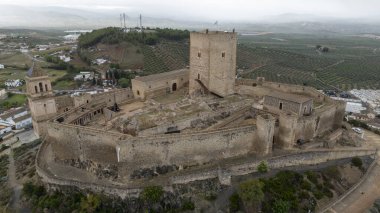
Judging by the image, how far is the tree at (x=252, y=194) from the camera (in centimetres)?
1811

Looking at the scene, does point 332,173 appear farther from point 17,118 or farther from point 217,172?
point 17,118

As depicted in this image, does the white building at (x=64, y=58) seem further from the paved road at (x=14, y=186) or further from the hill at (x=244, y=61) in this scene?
the paved road at (x=14, y=186)

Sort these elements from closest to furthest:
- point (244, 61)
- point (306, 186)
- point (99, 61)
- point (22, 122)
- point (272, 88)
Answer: point (306, 186) < point (272, 88) < point (22, 122) < point (99, 61) < point (244, 61)

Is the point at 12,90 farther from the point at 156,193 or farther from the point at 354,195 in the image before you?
the point at 354,195

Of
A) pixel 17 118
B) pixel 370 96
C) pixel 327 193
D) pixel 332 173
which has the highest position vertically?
pixel 332 173

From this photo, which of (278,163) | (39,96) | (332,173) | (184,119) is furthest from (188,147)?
(39,96)

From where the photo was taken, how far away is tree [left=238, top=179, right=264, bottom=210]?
1811cm

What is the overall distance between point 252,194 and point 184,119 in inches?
275

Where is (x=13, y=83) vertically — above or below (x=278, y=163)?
below

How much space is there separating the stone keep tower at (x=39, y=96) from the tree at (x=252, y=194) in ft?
58.8

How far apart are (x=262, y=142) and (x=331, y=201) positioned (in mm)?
5613

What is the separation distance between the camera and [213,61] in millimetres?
26547

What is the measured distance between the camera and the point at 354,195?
67.9 feet

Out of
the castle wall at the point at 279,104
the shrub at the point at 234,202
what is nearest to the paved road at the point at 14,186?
the shrub at the point at 234,202
